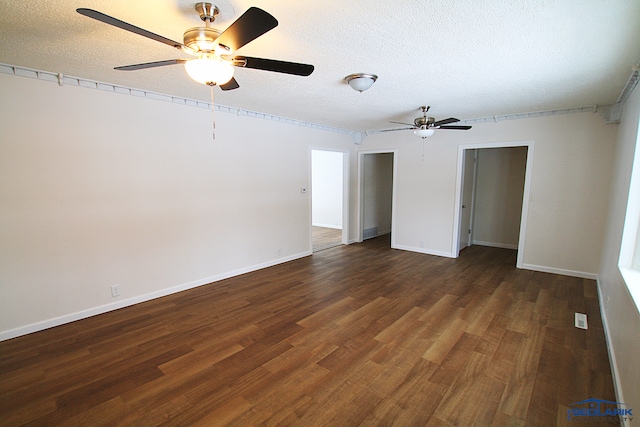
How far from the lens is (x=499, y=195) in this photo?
6.14 m

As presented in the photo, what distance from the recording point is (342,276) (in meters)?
4.44

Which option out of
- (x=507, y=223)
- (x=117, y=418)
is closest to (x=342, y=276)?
(x=117, y=418)

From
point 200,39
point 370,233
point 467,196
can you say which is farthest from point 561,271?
point 200,39

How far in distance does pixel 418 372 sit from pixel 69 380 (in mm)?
2678

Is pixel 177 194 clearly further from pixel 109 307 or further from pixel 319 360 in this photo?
pixel 319 360

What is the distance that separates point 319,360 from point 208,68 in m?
2.30

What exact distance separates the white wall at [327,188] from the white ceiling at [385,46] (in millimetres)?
4819

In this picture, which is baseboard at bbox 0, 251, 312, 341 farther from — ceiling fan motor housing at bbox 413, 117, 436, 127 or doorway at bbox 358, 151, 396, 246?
ceiling fan motor housing at bbox 413, 117, 436, 127

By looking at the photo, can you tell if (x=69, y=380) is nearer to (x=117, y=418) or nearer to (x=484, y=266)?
(x=117, y=418)

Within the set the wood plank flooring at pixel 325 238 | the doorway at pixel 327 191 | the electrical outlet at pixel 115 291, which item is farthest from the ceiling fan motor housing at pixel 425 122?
the electrical outlet at pixel 115 291

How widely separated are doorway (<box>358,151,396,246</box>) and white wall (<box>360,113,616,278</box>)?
1317mm

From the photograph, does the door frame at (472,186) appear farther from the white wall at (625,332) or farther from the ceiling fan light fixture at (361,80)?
the ceiling fan light fixture at (361,80)

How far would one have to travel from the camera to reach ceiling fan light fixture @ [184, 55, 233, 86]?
5.48 feet

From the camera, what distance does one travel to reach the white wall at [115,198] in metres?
2.70
